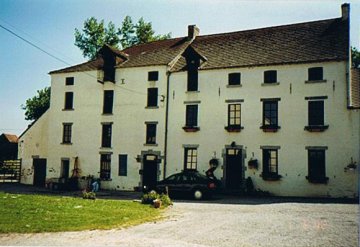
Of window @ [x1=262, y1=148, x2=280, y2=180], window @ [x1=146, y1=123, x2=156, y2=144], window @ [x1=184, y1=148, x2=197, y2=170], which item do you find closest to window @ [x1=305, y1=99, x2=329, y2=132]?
window @ [x1=262, y1=148, x2=280, y2=180]

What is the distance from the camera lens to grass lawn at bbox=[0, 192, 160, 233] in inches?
418

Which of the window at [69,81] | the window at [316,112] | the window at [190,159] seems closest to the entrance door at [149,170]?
the window at [190,159]

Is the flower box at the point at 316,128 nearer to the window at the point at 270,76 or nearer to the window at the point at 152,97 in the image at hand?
the window at the point at 270,76

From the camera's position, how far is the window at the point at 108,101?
2802 cm

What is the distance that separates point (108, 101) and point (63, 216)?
664 inches

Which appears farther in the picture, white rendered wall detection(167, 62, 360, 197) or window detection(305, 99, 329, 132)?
window detection(305, 99, 329, 132)

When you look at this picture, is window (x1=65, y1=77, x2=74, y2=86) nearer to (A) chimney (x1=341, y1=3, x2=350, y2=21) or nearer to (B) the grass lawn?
(B) the grass lawn

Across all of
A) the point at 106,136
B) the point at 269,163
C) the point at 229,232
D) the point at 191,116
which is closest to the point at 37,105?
the point at 106,136

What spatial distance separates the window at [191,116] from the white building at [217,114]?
72mm

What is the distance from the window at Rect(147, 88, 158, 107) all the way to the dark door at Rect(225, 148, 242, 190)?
22.3ft

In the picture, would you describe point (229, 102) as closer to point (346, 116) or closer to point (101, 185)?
point (346, 116)

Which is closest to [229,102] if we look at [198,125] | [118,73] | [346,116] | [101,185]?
[198,125]

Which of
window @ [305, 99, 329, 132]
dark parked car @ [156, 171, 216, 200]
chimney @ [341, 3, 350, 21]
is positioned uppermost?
chimney @ [341, 3, 350, 21]

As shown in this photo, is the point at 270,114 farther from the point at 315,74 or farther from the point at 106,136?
the point at 106,136
